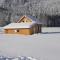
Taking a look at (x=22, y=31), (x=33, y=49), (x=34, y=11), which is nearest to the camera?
(x=33, y=49)

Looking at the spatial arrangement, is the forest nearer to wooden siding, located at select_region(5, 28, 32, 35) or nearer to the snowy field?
wooden siding, located at select_region(5, 28, 32, 35)

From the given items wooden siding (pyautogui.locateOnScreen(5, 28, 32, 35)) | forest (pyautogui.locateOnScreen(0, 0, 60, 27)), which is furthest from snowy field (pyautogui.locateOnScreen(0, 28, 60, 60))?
forest (pyautogui.locateOnScreen(0, 0, 60, 27))

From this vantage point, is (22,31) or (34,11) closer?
(22,31)

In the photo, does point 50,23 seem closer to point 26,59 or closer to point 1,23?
point 1,23

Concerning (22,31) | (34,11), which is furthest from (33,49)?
(34,11)

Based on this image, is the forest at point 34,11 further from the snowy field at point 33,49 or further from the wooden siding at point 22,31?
the snowy field at point 33,49

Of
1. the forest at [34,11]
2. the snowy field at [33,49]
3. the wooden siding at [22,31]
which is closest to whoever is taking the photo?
the snowy field at [33,49]

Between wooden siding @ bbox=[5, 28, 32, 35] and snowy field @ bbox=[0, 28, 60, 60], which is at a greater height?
snowy field @ bbox=[0, 28, 60, 60]

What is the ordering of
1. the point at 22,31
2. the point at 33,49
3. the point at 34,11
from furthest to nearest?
1. the point at 34,11
2. the point at 22,31
3. the point at 33,49

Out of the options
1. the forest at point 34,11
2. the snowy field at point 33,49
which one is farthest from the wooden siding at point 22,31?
the forest at point 34,11

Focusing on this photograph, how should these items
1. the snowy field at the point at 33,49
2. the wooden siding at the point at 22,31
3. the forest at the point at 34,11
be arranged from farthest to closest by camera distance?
the forest at the point at 34,11
the wooden siding at the point at 22,31
the snowy field at the point at 33,49

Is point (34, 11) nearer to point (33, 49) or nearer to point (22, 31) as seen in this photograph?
point (22, 31)

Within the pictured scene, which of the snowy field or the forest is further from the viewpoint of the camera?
the forest

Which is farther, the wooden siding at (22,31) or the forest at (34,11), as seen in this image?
the forest at (34,11)
